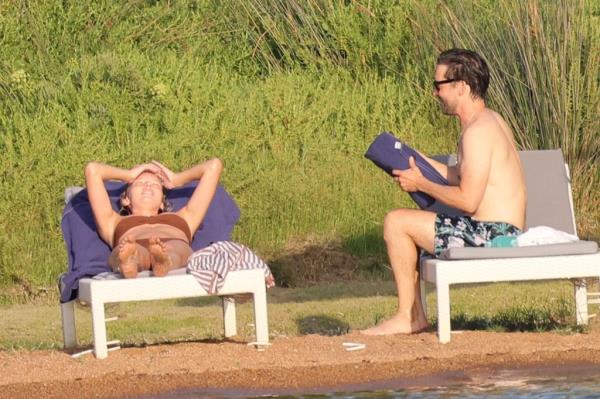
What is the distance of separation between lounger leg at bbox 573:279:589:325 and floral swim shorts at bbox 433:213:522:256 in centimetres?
51

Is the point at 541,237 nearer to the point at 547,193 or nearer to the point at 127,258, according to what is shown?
the point at 547,193

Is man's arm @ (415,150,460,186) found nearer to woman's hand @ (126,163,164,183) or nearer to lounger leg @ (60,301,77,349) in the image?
woman's hand @ (126,163,164,183)

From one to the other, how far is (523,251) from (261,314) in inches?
50.0

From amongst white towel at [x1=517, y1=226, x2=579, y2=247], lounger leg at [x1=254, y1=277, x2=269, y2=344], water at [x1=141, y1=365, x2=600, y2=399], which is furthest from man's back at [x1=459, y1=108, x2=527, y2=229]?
lounger leg at [x1=254, y1=277, x2=269, y2=344]

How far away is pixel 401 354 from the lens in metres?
6.88

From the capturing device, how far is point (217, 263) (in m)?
6.98

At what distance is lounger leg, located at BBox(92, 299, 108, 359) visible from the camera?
6.83 meters

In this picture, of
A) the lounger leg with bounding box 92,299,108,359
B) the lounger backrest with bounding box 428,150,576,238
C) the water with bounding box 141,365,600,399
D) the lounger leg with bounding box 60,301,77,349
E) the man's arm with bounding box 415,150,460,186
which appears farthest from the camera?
the lounger backrest with bounding box 428,150,576,238

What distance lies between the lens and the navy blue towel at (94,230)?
7363mm

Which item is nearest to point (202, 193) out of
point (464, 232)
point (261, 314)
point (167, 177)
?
point (167, 177)

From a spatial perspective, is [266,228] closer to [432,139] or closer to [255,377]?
[432,139]

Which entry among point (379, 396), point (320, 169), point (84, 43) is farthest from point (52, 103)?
point (379, 396)

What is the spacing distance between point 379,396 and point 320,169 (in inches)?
226

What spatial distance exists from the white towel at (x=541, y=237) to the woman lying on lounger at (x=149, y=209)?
1.60 meters
